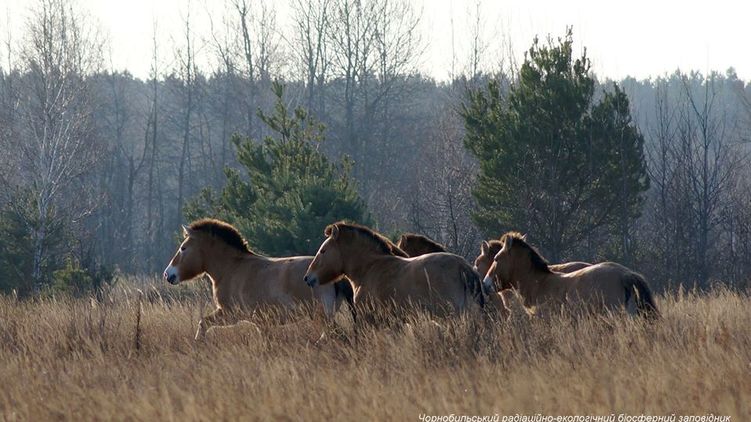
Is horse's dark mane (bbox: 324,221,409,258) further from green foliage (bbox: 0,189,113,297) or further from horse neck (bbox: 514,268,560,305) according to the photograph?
green foliage (bbox: 0,189,113,297)

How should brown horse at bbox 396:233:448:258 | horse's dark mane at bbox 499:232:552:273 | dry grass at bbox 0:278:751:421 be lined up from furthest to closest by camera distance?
1. brown horse at bbox 396:233:448:258
2. horse's dark mane at bbox 499:232:552:273
3. dry grass at bbox 0:278:751:421

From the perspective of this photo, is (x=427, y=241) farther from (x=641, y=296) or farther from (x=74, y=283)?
(x=74, y=283)

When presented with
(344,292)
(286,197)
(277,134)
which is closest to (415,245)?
(344,292)

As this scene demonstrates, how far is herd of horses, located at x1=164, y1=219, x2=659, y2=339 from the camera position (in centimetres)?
1140

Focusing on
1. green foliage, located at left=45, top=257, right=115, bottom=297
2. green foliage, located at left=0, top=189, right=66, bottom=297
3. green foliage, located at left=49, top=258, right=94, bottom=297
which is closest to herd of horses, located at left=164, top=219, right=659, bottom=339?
green foliage, located at left=45, top=257, right=115, bottom=297

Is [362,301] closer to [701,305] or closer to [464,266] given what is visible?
[464,266]

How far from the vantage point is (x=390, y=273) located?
1195cm

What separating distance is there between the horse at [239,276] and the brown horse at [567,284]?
1.91 metres

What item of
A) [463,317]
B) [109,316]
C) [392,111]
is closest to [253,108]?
[392,111]

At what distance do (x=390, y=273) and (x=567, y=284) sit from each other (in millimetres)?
→ 1980

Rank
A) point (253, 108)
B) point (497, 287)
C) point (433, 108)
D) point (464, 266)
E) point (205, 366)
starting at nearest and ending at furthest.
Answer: point (205, 366)
point (464, 266)
point (497, 287)
point (253, 108)
point (433, 108)

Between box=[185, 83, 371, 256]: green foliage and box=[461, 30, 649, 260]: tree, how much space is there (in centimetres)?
373

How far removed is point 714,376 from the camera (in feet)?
26.9

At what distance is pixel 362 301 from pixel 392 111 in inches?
1778
